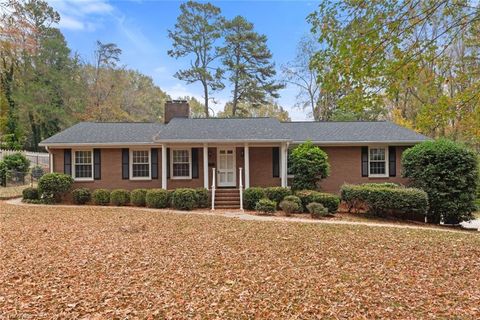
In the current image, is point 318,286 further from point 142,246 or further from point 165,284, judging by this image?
point 142,246

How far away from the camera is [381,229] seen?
9.19 meters

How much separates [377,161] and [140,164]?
1181 cm

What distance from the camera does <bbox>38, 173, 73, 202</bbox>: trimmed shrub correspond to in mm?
14336

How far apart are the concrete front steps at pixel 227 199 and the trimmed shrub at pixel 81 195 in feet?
19.5

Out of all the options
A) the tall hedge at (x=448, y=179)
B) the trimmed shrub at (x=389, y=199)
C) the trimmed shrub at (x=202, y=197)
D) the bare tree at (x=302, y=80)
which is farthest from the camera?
the bare tree at (x=302, y=80)

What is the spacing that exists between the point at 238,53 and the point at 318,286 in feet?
95.4

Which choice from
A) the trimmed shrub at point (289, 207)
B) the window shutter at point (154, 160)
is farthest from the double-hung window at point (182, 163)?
the trimmed shrub at point (289, 207)

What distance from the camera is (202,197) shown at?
13.6 m

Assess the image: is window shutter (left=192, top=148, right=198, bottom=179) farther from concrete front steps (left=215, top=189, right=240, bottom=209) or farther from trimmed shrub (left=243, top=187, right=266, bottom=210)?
trimmed shrub (left=243, top=187, right=266, bottom=210)

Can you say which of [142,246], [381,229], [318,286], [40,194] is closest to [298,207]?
[381,229]

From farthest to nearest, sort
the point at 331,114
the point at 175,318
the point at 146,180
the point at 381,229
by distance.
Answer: the point at 331,114 → the point at 146,180 → the point at 381,229 → the point at 175,318

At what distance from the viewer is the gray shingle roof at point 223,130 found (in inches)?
567

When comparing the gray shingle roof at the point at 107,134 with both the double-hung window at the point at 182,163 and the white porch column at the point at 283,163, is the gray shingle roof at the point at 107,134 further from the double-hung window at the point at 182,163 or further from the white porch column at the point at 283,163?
the white porch column at the point at 283,163

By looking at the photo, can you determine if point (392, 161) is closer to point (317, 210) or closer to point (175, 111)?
point (317, 210)
